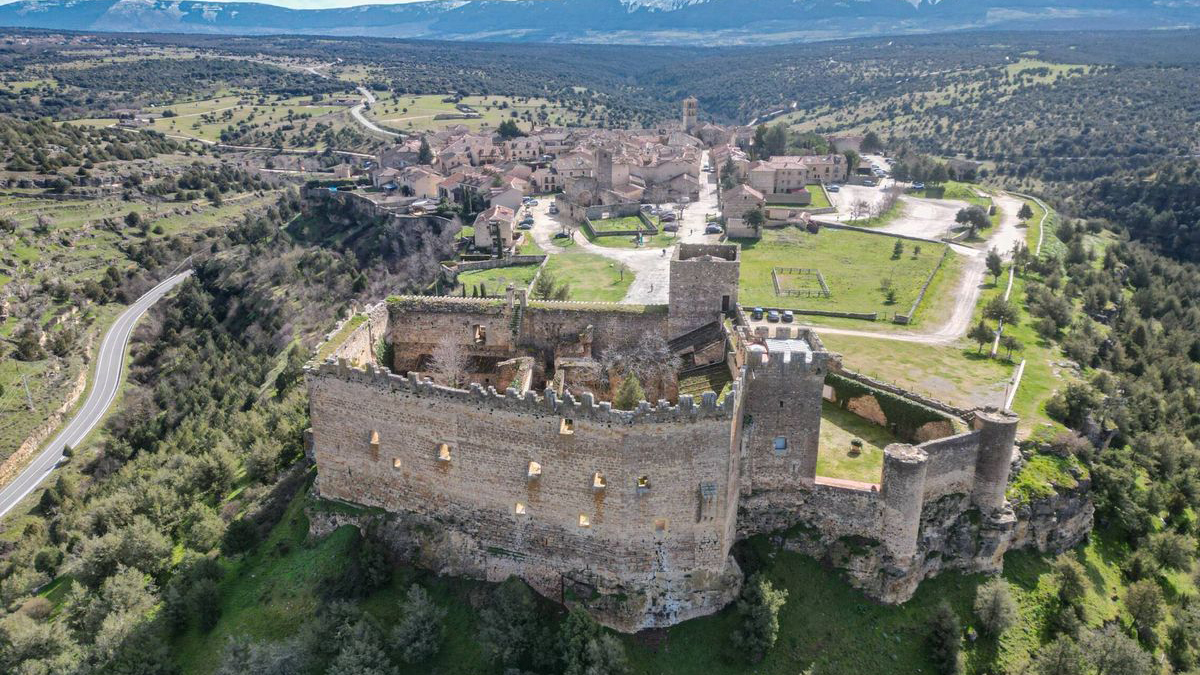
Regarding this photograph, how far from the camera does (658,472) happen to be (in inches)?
949

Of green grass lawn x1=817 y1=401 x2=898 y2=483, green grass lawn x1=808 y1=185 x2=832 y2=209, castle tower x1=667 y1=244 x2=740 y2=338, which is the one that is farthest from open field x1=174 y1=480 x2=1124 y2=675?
green grass lawn x1=808 y1=185 x2=832 y2=209

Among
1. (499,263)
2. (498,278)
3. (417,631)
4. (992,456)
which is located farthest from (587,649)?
(499,263)

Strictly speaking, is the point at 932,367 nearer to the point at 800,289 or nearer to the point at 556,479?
the point at 800,289

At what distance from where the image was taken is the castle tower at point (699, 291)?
3200 cm

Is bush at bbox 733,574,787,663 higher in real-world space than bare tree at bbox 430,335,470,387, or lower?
lower

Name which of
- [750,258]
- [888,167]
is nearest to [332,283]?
[750,258]

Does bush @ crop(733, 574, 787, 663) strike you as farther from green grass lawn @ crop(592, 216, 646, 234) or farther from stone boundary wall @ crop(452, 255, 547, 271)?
green grass lawn @ crop(592, 216, 646, 234)

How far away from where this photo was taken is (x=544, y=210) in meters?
93.9

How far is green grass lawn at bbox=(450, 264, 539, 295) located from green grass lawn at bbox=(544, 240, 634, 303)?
75.0 inches

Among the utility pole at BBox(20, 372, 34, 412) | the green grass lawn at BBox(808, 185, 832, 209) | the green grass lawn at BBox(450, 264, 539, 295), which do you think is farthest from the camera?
the green grass lawn at BBox(808, 185, 832, 209)

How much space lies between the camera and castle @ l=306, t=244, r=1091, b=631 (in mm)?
24375

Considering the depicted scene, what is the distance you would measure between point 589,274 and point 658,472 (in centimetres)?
4296

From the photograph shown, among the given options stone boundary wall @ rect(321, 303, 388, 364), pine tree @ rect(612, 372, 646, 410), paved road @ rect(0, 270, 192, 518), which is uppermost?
stone boundary wall @ rect(321, 303, 388, 364)

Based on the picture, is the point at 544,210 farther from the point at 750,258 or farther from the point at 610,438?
the point at 610,438
